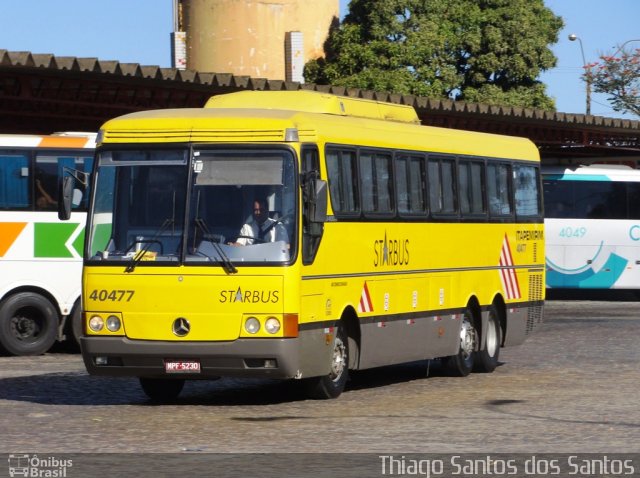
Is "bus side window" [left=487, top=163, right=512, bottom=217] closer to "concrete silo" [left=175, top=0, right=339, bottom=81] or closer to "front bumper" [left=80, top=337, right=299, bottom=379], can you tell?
"front bumper" [left=80, top=337, right=299, bottom=379]

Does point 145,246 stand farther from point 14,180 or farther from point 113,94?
point 113,94

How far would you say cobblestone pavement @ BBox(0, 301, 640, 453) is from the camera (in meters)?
12.4

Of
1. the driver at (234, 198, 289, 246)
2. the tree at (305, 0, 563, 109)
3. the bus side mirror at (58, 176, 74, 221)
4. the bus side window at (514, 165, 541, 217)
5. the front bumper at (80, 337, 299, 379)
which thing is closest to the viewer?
the front bumper at (80, 337, 299, 379)

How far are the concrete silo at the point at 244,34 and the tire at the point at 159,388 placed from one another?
43887 millimetres

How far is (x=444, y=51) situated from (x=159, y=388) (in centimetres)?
4389

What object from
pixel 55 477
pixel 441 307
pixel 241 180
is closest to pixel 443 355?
pixel 441 307

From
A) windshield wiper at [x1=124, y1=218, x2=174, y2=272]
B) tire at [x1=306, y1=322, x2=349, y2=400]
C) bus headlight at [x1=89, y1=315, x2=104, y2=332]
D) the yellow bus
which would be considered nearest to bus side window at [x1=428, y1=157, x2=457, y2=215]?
the yellow bus

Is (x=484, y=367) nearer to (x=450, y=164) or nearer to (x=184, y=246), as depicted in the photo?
(x=450, y=164)

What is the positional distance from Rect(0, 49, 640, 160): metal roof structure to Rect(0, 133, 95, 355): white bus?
4.77ft

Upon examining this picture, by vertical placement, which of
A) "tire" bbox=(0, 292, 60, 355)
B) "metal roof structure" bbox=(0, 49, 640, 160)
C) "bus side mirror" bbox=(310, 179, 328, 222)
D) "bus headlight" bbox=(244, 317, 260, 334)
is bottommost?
"tire" bbox=(0, 292, 60, 355)

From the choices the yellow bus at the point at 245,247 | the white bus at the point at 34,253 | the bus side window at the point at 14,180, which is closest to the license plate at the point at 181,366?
the yellow bus at the point at 245,247

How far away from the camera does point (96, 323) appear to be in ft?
50.7

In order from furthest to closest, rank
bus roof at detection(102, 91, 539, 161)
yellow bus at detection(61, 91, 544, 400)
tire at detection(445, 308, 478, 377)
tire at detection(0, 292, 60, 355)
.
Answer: tire at detection(0, 292, 60, 355), tire at detection(445, 308, 478, 377), bus roof at detection(102, 91, 539, 161), yellow bus at detection(61, 91, 544, 400)

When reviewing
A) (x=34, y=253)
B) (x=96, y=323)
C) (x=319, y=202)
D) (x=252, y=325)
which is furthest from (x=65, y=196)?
(x=34, y=253)
